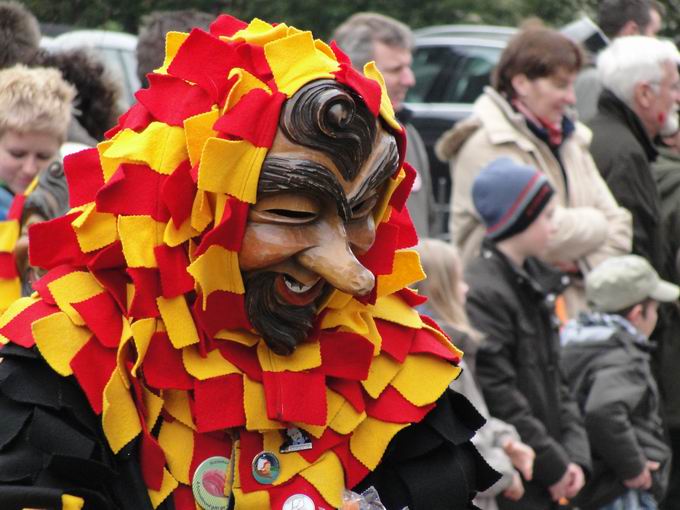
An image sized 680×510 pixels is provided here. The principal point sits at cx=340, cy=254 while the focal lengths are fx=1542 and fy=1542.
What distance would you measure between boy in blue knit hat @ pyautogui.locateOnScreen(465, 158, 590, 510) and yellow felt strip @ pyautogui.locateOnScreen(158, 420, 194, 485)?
100 inches

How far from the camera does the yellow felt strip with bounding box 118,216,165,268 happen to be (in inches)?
116

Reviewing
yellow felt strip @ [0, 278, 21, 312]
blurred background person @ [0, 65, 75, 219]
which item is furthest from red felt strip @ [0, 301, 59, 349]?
blurred background person @ [0, 65, 75, 219]

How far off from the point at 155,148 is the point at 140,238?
0.18 m

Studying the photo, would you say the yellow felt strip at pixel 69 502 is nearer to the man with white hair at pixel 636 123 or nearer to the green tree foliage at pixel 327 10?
the man with white hair at pixel 636 123

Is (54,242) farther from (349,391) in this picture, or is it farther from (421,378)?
(421,378)

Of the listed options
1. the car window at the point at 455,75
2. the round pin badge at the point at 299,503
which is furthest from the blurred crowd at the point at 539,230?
the car window at the point at 455,75

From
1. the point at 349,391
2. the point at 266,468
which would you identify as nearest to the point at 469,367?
the point at 349,391

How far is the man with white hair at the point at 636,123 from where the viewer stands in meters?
7.44

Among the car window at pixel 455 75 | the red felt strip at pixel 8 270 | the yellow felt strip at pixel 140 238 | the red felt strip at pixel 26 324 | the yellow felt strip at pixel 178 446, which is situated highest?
the yellow felt strip at pixel 140 238

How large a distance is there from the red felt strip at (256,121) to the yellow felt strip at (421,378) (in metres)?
0.62

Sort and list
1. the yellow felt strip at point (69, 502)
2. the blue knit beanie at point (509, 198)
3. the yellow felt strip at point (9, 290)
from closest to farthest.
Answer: the yellow felt strip at point (69, 502) < the yellow felt strip at point (9, 290) < the blue knit beanie at point (509, 198)

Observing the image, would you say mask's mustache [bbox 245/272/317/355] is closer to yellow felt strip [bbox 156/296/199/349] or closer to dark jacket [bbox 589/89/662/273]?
yellow felt strip [bbox 156/296/199/349]

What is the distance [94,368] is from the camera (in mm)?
2951

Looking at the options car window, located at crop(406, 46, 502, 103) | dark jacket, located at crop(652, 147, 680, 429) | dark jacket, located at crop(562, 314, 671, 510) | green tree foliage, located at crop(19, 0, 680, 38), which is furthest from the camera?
car window, located at crop(406, 46, 502, 103)
